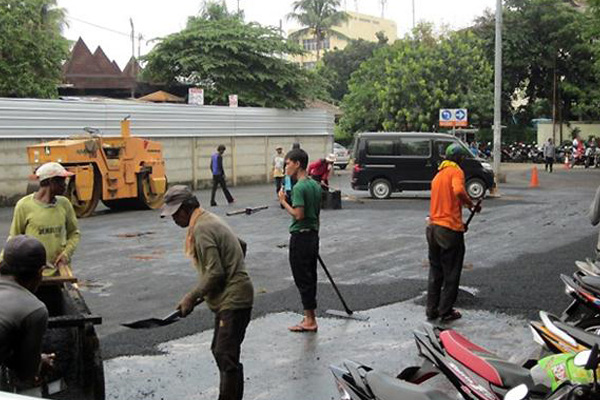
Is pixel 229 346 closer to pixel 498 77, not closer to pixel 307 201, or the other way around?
pixel 307 201

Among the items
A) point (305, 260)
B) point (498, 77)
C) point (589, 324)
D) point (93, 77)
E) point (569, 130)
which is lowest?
point (589, 324)

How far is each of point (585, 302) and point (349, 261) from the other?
5851mm

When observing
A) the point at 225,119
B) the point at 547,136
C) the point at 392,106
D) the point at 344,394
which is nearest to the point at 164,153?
Result: the point at 225,119

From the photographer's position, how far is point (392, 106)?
3800 centimetres

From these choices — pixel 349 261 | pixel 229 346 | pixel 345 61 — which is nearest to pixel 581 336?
pixel 229 346

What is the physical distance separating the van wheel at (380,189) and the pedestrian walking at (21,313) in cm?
1901

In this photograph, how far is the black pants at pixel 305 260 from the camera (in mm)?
7500

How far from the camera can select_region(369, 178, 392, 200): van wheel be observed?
891 inches

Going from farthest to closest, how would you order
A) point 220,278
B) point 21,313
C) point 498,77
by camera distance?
point 498,77 → point 220,278 → point 21,313

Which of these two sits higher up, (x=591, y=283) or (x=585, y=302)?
(x=591, y=283)

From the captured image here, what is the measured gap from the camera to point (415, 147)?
22.5 meters

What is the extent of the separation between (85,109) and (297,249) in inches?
702

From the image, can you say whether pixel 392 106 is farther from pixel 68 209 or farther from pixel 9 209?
pixel 68 209

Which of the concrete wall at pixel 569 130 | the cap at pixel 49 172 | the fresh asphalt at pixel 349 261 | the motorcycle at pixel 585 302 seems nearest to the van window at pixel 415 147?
the fresh asphalt at pixel 349 261
